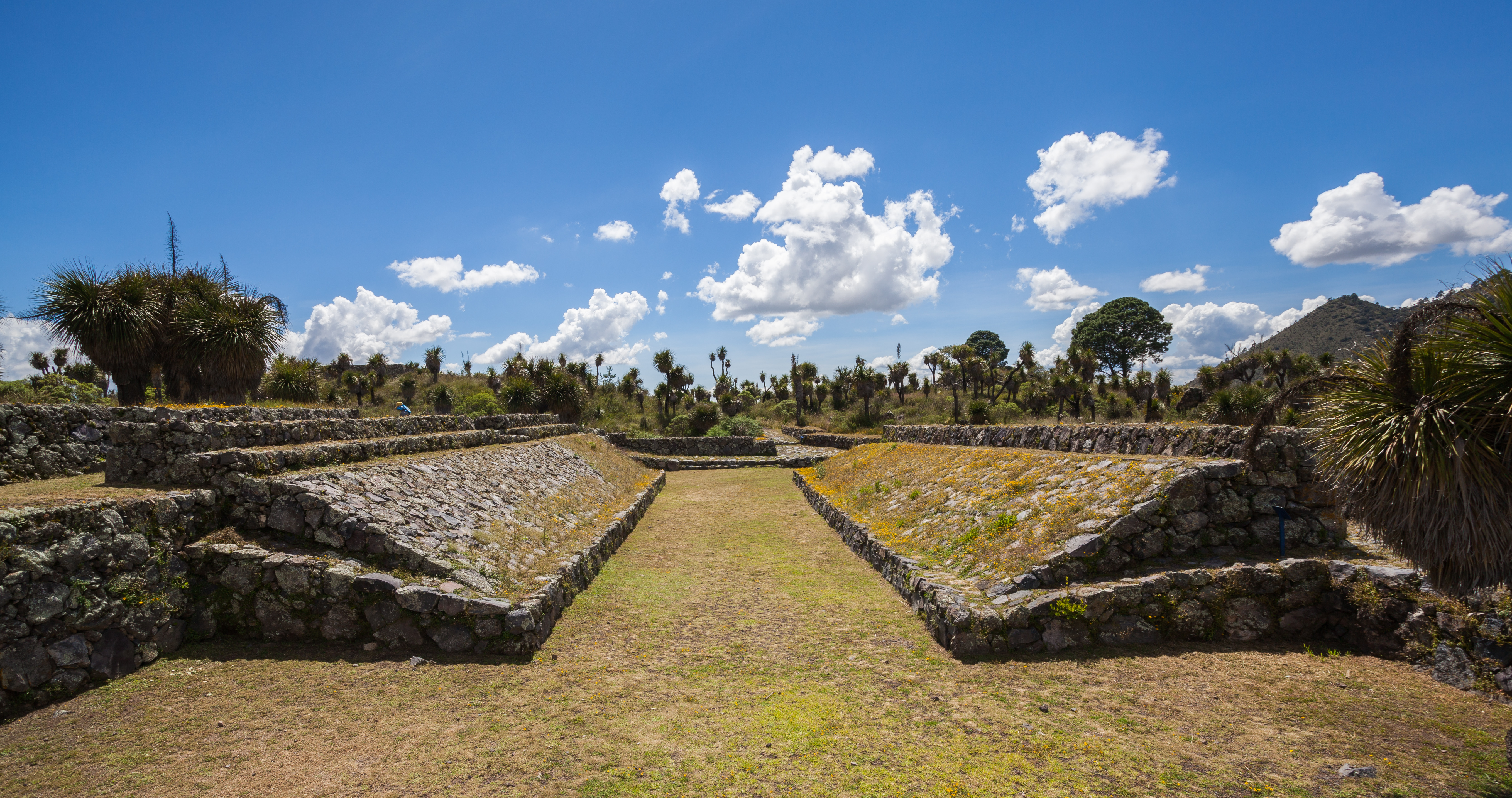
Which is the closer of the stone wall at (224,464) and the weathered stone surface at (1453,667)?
the weathered stone surface at (1453,667)

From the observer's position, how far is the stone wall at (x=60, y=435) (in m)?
8.09

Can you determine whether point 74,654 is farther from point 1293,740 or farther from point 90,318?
point 90,318

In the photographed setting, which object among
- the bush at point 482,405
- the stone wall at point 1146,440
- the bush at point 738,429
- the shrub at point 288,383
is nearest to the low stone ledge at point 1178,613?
the stone wall at point 1146,440

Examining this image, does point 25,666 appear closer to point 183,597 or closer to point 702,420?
point 183,597

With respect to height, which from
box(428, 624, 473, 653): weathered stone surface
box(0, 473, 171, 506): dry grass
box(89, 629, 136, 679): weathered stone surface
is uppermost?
box(0, 473, 171, 506): dry grass

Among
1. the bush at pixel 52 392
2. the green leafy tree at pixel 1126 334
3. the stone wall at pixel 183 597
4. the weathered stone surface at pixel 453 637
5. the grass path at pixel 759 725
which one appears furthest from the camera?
the green leafy tree at pixel 1126 334

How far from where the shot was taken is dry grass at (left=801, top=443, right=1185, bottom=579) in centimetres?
717

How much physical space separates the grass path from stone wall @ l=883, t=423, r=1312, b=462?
223 cm

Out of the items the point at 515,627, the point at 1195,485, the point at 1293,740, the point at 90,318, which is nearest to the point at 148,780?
the point at 515,627

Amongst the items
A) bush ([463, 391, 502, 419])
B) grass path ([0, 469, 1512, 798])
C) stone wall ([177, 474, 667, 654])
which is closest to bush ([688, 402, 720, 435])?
bush ([463, 391, 502, 419])

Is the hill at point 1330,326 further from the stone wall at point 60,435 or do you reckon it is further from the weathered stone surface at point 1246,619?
the stone wall at point 60,435

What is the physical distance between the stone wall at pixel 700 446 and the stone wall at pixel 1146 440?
2270cm

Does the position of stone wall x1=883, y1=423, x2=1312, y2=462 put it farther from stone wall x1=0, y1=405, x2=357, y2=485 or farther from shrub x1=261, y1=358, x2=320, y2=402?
shrub x1=261, y1=358, x2=320, y2=402

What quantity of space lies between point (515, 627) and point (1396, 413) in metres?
7.60
